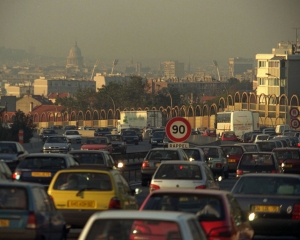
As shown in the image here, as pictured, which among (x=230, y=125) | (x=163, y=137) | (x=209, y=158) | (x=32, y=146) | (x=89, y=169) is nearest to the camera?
(x=89, y=169)

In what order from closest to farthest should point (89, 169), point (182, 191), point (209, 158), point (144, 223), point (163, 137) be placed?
point (144, 223) < point (182, 191) < point (89, 169) < point (209, 158) < point (163, 137)

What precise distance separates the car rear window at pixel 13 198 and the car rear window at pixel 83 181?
3.58 m

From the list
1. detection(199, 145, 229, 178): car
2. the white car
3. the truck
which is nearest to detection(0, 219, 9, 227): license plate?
the white car

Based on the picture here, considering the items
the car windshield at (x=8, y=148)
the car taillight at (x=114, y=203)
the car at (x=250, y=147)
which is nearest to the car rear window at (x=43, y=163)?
the car taillight at (x=114, y=203)

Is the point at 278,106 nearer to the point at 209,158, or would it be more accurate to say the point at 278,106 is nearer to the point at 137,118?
the point at 137,118

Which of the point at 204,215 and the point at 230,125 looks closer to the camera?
the point at 204,215

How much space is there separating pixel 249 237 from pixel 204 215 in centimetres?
141

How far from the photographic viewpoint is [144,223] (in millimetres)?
8641

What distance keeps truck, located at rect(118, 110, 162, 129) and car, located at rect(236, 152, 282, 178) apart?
89.5 m

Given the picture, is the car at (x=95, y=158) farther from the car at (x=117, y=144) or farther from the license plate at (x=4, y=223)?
the car at (x=117, y=144)

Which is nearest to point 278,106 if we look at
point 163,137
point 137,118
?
point 137,118

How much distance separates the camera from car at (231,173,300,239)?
1662 cm

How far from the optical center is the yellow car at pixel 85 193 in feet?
52.6

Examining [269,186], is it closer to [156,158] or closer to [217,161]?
[156,158]
